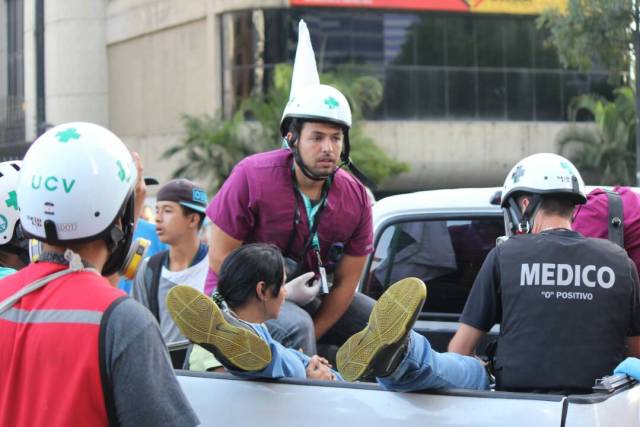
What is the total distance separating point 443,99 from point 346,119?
3323cm

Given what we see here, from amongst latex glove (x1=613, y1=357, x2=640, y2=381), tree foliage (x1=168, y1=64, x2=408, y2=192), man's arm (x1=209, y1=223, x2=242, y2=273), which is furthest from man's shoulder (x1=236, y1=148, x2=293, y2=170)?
tree foliage (x1=168, y1=64, x2=408, y2=192)

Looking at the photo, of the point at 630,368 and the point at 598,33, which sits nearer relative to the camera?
the point at 630,368

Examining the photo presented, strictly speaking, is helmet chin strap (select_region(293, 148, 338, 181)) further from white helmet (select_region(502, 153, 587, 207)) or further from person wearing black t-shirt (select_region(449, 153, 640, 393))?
person wearing black t-shirt (select_region(449, 153, 640, 393))

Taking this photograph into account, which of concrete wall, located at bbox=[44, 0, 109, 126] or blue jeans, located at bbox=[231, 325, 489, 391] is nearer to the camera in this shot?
blue jeans, located at bbox=[231, 325, 489, 391]

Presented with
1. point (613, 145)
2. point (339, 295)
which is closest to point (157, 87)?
point (613, 145)

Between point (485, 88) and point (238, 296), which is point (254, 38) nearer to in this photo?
point (485, 88)

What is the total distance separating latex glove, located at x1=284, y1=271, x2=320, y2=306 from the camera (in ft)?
15.8

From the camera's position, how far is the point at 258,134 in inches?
1289

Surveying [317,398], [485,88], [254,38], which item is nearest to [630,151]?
[485,88]

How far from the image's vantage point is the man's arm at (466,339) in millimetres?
4043

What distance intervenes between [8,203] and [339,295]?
5.68 feet

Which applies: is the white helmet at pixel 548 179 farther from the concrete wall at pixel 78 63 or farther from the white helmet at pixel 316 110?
the concrete wall at pixel 78 63

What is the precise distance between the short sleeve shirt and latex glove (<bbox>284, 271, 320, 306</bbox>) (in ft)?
0.54

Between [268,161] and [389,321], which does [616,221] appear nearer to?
[268,161]
